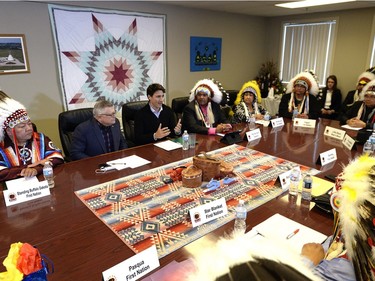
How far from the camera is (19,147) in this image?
1.88 meters

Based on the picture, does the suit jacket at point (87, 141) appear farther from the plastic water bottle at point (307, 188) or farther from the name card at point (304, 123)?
the name card at point (304, 123)

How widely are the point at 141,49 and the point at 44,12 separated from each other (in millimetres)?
1333

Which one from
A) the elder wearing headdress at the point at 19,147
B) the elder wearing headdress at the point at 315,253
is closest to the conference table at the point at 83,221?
the elder wearing headdress at the point at 19,147

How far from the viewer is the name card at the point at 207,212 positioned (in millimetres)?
1210

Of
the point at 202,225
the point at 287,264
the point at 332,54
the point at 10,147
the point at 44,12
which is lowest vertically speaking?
the point at 202,225

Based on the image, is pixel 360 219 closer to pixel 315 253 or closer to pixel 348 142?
pixel 315 253

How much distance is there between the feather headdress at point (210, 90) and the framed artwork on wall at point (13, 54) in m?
1.99

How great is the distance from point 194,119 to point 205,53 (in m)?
2.37

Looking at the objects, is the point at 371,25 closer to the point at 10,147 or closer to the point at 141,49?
the point at 141,49

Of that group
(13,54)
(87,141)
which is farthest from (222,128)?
(13,54)

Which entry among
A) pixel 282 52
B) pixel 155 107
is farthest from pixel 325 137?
pixel 282 52

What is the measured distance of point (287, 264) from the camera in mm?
477

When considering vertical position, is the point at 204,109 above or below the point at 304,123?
above

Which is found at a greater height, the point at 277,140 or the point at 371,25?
the point at 371,25
